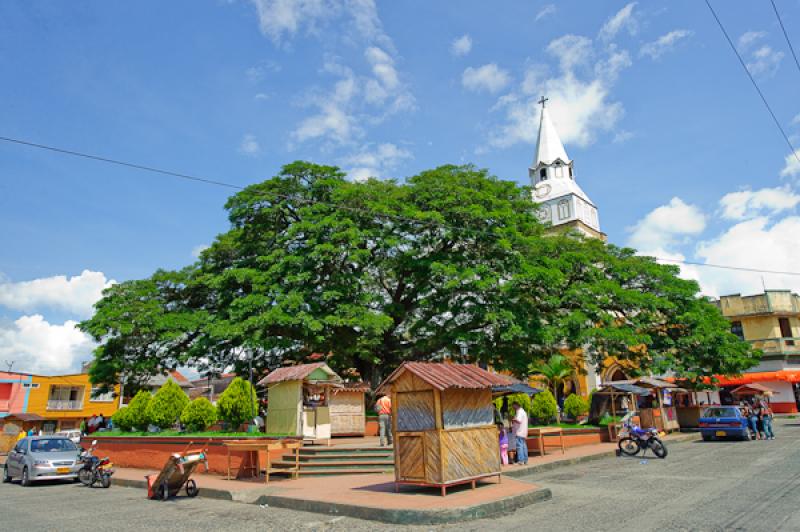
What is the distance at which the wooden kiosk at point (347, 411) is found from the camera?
57.9ft

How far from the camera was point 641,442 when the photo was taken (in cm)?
1617

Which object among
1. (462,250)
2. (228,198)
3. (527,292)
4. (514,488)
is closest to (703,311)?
(527,292)

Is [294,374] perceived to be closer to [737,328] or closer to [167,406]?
[167,406]

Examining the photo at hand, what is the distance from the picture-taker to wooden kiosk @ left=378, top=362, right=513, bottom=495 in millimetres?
9336

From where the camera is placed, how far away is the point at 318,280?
68.5 feet

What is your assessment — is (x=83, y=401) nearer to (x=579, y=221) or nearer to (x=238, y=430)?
(x=238, y=430)

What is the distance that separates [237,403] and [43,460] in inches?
209

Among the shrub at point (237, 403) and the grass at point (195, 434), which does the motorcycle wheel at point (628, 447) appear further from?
the shrub at point (237, 403)

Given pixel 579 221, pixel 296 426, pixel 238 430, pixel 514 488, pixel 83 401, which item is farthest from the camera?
pixel 579 221

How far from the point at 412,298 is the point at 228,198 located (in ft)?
30.0

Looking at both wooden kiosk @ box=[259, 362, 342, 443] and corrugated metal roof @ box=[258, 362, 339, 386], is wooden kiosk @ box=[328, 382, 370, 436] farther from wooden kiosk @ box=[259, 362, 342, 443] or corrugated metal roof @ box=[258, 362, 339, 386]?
corrugated metal roof @ box=[258, 362, 339, 386]

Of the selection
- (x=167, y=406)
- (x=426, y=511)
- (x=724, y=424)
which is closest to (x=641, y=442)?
(x=724, y=424)

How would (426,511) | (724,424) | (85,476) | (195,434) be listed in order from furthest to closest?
(724,424)
(195,434)
(85,476)
(426,511)

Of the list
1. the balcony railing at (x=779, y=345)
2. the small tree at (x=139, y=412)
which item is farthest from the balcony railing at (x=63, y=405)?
the balcony railing at (x=779, y=345)
